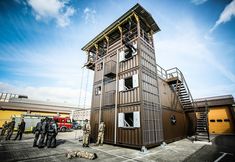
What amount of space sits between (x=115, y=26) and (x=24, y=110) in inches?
1082

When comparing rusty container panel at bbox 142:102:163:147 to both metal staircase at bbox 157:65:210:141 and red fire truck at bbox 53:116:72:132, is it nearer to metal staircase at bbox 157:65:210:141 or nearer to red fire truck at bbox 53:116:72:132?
metal staircase at bbox 157:65:210:141

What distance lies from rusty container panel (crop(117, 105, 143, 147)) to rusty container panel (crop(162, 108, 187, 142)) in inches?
145

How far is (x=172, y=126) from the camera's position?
12.5m

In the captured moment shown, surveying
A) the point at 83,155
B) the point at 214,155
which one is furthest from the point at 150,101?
the point at 83,155

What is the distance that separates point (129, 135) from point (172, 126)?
230 inches

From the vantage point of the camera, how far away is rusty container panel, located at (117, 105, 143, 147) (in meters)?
8.63

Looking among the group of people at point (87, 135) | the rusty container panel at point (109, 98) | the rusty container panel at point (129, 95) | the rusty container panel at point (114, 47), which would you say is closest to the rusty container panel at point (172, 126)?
the rusty container panel at point (129, 95)

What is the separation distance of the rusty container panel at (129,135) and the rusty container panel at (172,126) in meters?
3.69

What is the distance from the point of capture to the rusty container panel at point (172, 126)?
1142 cm

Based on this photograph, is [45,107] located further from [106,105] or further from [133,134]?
[133,134]

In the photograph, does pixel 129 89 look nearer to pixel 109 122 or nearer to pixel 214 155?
pixel 109 122

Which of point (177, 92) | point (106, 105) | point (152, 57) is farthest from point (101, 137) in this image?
point (177, 92)

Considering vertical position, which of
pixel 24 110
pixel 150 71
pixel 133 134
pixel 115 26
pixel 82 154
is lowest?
pixel 82 154

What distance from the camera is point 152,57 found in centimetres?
1275
